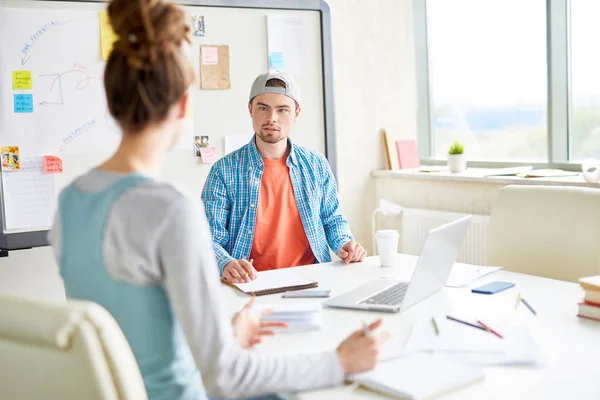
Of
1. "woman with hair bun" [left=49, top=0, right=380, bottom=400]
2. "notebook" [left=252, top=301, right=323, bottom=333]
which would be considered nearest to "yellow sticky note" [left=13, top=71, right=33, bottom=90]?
"notebook" [left=252, top=301, right=323, bottom=333]

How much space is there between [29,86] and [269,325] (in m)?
1.85

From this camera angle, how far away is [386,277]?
202 centimetres

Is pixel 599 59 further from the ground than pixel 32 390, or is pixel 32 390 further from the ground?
pixel 599 59

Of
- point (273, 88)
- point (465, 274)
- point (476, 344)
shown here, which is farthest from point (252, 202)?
point (476, 344)

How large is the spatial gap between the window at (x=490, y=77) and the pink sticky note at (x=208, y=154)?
1512mm

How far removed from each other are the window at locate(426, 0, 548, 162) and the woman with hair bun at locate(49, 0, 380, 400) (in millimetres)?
2595

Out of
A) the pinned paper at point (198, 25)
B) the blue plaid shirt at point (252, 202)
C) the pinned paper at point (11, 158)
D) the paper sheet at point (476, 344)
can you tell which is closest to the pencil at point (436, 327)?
the paper sheet at point (476, 344)

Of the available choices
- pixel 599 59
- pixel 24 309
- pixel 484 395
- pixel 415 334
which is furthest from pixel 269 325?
pixel 599 59

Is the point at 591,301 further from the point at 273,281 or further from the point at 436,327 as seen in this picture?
the point at 273,281

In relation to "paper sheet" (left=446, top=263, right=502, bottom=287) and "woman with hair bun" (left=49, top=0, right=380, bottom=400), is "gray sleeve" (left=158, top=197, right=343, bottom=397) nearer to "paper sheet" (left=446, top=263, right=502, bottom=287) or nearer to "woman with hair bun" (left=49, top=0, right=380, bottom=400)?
"woman with hair bun" (left=49, top=0, right=380, bottom=400)

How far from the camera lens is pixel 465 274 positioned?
6.59 ft

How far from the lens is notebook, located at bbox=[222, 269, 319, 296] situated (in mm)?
1877

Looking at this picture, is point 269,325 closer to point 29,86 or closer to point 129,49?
point 129,49

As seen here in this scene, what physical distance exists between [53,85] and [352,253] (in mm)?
1521
